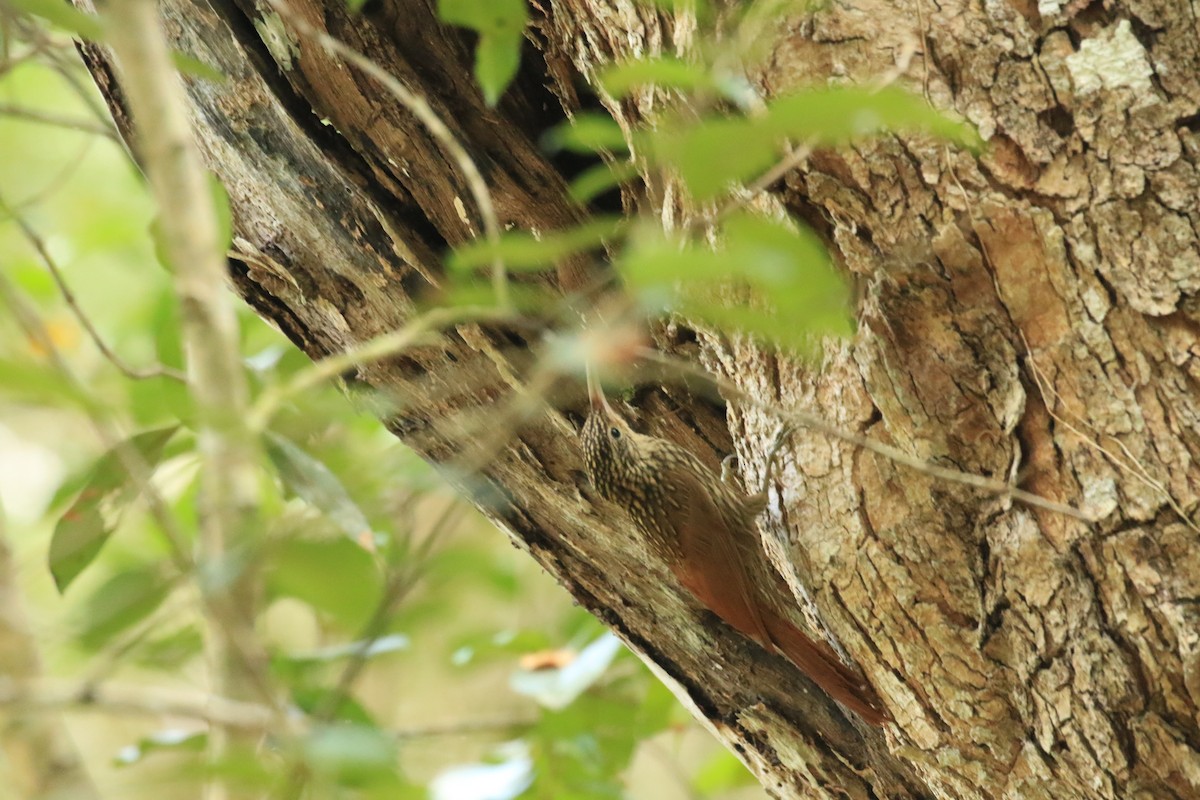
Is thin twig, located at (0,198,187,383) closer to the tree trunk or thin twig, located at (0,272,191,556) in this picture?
the tree trunk

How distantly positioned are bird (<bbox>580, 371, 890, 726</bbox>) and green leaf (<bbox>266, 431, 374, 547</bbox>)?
2.26 feet

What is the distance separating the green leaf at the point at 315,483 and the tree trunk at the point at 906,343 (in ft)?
0.77

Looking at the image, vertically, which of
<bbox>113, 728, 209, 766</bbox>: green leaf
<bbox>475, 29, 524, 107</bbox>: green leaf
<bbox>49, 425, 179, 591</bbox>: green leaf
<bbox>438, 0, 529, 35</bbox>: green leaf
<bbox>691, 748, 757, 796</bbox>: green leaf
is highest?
<bbox>113, 728, 209, 766</bbox>: green leaf

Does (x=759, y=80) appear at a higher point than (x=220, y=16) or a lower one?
lower

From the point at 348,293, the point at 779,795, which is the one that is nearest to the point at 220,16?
the point at 348,293

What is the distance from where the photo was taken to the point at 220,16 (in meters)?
1.94

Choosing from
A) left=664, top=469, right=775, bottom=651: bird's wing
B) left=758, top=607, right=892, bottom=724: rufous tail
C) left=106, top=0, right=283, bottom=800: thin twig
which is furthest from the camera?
left=664, top=469, right=775, bottom=651: bird's wing

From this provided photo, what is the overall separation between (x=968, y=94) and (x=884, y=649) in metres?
0.85

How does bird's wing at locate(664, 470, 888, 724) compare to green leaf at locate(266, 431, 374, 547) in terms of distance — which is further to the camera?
bird's wing at locate(664, 470, 888, 724)

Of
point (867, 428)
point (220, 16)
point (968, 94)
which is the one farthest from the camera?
point (220, 16)

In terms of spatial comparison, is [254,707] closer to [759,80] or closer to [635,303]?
[635,303]

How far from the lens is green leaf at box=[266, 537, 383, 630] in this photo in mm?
898

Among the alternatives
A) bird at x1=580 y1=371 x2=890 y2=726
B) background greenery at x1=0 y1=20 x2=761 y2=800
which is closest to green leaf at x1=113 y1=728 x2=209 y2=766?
background greenery at x1=0 y1=20 x2=761 y2=800

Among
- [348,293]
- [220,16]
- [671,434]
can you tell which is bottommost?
[671,434]
